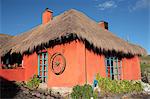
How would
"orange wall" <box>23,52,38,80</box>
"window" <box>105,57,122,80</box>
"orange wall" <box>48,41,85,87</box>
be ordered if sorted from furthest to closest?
"orange wall" <box>23,52,38,80</box>
"window" <box>105,57,122,80</box>
"orange wall" <box>48,41,85,87</box>

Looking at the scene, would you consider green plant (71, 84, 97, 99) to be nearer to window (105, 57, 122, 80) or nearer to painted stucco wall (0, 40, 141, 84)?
painted stucco wall (0, 40, 141, 84)

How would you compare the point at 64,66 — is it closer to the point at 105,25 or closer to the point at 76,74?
the point at 76,74

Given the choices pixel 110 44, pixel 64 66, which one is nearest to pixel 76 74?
pixel 64 66

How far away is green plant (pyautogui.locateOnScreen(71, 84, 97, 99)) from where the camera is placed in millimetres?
10380

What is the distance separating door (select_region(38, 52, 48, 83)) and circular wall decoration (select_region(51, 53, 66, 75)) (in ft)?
2.90

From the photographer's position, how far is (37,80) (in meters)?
13.3

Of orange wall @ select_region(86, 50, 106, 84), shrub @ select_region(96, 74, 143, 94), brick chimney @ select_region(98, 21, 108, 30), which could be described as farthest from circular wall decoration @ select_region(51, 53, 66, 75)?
brick chimney @ select_region(98, 21, 108, 30)

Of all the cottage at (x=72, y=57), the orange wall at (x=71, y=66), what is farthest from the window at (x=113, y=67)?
the orange wall at (x=71, y=66)

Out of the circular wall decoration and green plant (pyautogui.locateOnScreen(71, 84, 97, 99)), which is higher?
the circular wall decoration

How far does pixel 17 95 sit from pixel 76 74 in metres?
3.16

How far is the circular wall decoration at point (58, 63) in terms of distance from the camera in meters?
11.8

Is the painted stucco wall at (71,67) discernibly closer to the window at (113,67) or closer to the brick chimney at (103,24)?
the window at (113,67)

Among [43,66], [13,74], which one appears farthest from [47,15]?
[13,74]

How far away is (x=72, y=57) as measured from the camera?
37.3ft
